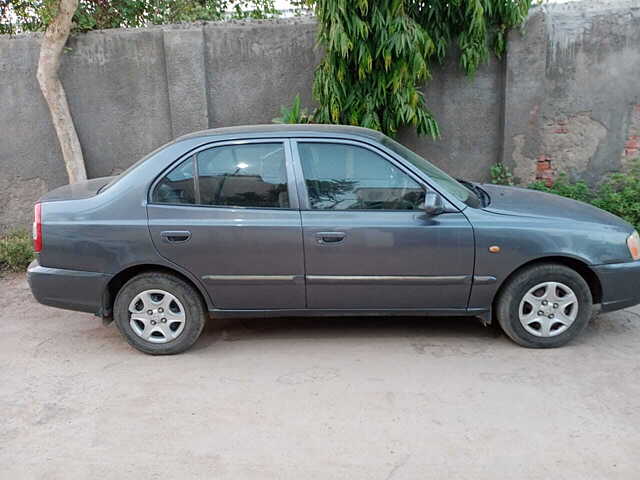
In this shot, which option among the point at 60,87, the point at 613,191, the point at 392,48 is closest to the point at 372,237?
the point at 392,48

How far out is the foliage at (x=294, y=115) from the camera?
22.1ft

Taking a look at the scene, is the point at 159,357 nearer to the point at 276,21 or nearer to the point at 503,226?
the point at 503,226

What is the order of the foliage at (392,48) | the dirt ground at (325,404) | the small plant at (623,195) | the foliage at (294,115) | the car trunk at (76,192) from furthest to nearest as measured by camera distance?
1. the foliage at (294,115)
2. the small plant at (623,195)
3. the foliage at (392,48)
4. the car trunk at (76,192)
5. the dirt ground at (325,404)

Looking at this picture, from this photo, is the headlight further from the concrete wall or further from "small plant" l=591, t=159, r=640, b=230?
the concrete wall

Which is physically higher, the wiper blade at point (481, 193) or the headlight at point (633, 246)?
the wiper blade at point (481, 193)

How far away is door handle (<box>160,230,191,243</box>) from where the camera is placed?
4258 millimetres

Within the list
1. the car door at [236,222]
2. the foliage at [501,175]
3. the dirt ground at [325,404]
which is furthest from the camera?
the foliage at [501,175]

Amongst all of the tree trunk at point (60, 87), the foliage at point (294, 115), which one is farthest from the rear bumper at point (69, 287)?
the foliage at point (294, 115)

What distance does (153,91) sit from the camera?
7105mm

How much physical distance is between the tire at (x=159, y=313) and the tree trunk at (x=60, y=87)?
10.6 feet

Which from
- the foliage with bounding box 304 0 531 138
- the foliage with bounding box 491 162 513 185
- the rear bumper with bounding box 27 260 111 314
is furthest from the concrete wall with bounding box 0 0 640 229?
the rear bumper with bounding box 27 260 111 314

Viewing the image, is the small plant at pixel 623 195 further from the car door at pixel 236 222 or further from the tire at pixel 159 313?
the tire at pixel 159 313

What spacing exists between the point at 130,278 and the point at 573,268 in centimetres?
325

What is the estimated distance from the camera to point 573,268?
439cm
